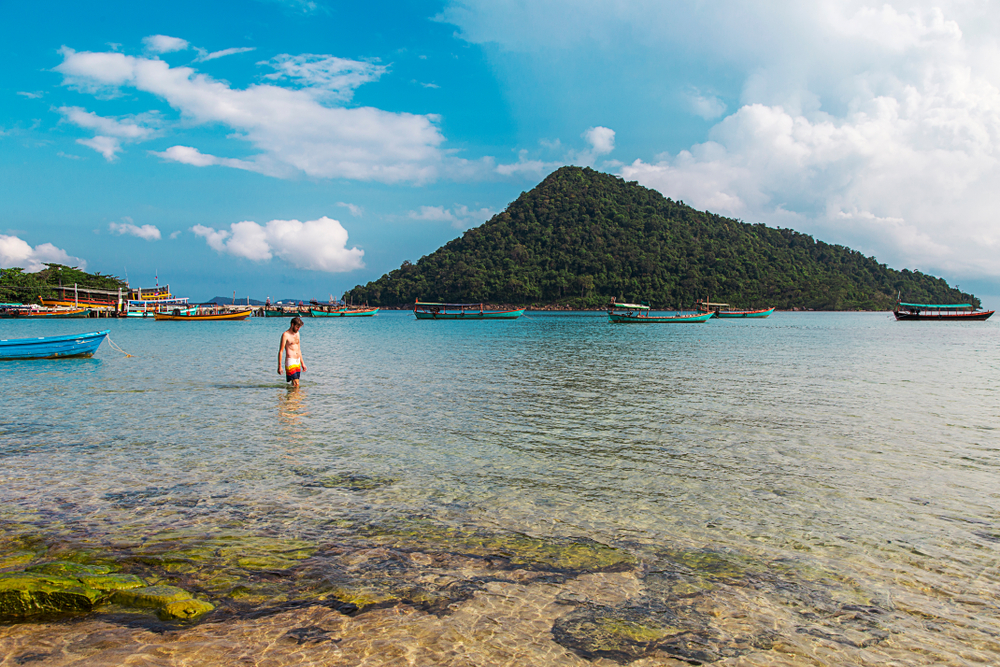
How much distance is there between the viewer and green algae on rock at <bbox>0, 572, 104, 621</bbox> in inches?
181

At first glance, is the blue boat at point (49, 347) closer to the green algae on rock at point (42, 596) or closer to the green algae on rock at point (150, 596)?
the green algae on rock at point (42, 596)

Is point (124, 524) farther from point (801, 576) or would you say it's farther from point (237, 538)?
point (801, 576)

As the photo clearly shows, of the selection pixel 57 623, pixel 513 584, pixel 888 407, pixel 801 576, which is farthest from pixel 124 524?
pixel 888 407

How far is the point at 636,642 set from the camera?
4363mm

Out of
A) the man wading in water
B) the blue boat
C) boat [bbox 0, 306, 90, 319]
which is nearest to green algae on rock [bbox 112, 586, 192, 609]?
the man wading in water

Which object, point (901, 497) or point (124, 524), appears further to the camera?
point (901, 497)

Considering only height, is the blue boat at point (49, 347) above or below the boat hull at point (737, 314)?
below

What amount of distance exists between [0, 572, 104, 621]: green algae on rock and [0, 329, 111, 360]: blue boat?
90.1 ft

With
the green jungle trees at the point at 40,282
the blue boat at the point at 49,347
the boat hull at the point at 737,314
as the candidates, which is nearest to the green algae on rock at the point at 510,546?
the blue boat at the point at 49,347

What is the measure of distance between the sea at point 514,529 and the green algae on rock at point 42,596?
0.23 meters

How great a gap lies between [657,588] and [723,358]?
97.1 ft

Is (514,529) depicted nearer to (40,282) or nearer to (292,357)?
(292,357)

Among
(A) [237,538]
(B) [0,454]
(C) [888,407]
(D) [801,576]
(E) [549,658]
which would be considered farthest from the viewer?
(C) [888,407]

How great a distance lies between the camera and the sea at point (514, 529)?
4.40 metres
